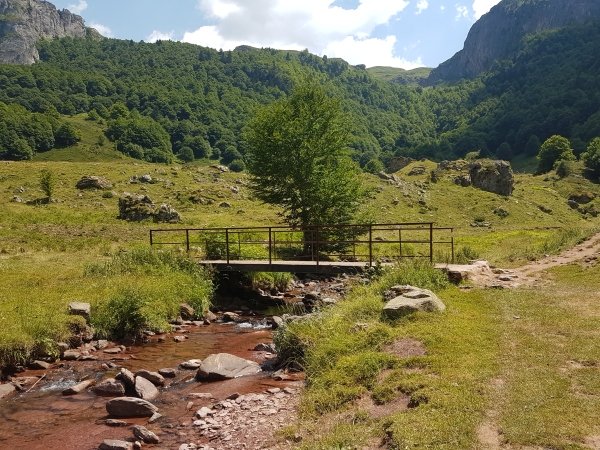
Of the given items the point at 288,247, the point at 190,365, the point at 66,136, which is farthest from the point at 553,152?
the point at 66,136

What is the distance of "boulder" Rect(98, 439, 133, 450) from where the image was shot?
938 centimetres

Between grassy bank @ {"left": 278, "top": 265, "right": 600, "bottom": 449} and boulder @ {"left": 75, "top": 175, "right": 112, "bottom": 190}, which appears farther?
boulder @ {"left": 75, "top": 175, "right": 112, "bottom": 190}

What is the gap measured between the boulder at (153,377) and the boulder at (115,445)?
4.14m

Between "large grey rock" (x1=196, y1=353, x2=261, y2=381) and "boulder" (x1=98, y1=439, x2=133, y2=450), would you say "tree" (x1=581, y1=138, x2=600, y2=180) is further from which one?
"boulder" (x1=98, y1=439, x2=133, y2=450)

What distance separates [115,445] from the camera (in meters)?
9.43

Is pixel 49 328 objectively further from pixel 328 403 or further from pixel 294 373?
pixel 328 403

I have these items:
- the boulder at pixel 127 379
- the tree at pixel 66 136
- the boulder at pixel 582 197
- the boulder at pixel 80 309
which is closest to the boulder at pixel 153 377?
Answer: the boulder at pixel 127 379

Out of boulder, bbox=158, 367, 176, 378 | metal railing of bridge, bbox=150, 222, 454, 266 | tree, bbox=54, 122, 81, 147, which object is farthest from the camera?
tree, bbox=54, 122, 81, 147

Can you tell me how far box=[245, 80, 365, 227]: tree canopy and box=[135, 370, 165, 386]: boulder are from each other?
63.9 ft

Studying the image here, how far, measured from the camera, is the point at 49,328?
16.1m

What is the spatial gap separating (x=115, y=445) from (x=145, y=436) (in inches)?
28.0

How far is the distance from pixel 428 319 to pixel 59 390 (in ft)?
33.8

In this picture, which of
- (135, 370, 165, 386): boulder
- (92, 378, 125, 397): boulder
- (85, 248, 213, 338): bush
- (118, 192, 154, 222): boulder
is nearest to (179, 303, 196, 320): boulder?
(85, 248, 213, 338): bush

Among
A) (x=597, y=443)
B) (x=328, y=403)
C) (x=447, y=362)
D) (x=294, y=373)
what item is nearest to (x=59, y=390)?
(x=294, y=373)
